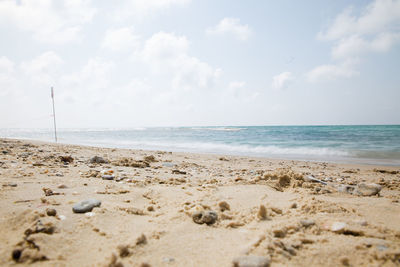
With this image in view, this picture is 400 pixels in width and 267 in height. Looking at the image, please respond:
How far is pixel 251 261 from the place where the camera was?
1.32 m

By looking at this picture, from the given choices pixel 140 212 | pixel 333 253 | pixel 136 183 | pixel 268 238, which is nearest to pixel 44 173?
pixel 136 183

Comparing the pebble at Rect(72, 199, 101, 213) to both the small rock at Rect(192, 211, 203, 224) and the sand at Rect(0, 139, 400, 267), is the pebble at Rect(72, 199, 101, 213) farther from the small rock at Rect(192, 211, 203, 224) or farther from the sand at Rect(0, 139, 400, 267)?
the small rock at Rect(192, 211, 203, 224)

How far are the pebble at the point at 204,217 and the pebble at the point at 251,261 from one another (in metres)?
0.60

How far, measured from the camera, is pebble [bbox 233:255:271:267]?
1289 mm

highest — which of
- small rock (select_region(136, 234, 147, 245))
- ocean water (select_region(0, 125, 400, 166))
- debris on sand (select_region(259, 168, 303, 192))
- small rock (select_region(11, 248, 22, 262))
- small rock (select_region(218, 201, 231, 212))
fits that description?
small rock (select_region(11, 248, 22, 262))

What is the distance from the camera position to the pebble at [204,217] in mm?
1922

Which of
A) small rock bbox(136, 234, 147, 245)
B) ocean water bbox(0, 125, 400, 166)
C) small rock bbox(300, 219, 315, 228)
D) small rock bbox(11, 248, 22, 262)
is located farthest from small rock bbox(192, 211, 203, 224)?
ocean water bbox(0, 125, 400, 166)

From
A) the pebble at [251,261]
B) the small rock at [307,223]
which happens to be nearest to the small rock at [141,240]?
the pebble at [251,261]

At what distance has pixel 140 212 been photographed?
2.14 m

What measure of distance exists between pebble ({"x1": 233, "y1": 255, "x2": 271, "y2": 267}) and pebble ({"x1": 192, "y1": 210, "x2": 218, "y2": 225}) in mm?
602

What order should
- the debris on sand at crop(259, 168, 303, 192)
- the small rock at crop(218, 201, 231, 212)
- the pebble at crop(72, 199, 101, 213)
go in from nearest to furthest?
1. the pebble at crop(72, 199, 101, 213)
2. the small rock at crop(218, 201, 231, 212)
3. the debris on sand at crop(259, 168, 303, 192)

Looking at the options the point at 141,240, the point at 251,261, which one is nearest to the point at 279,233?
the point at 251,261

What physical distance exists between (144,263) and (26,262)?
712mm

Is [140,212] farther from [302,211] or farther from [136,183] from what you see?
[302,211]
